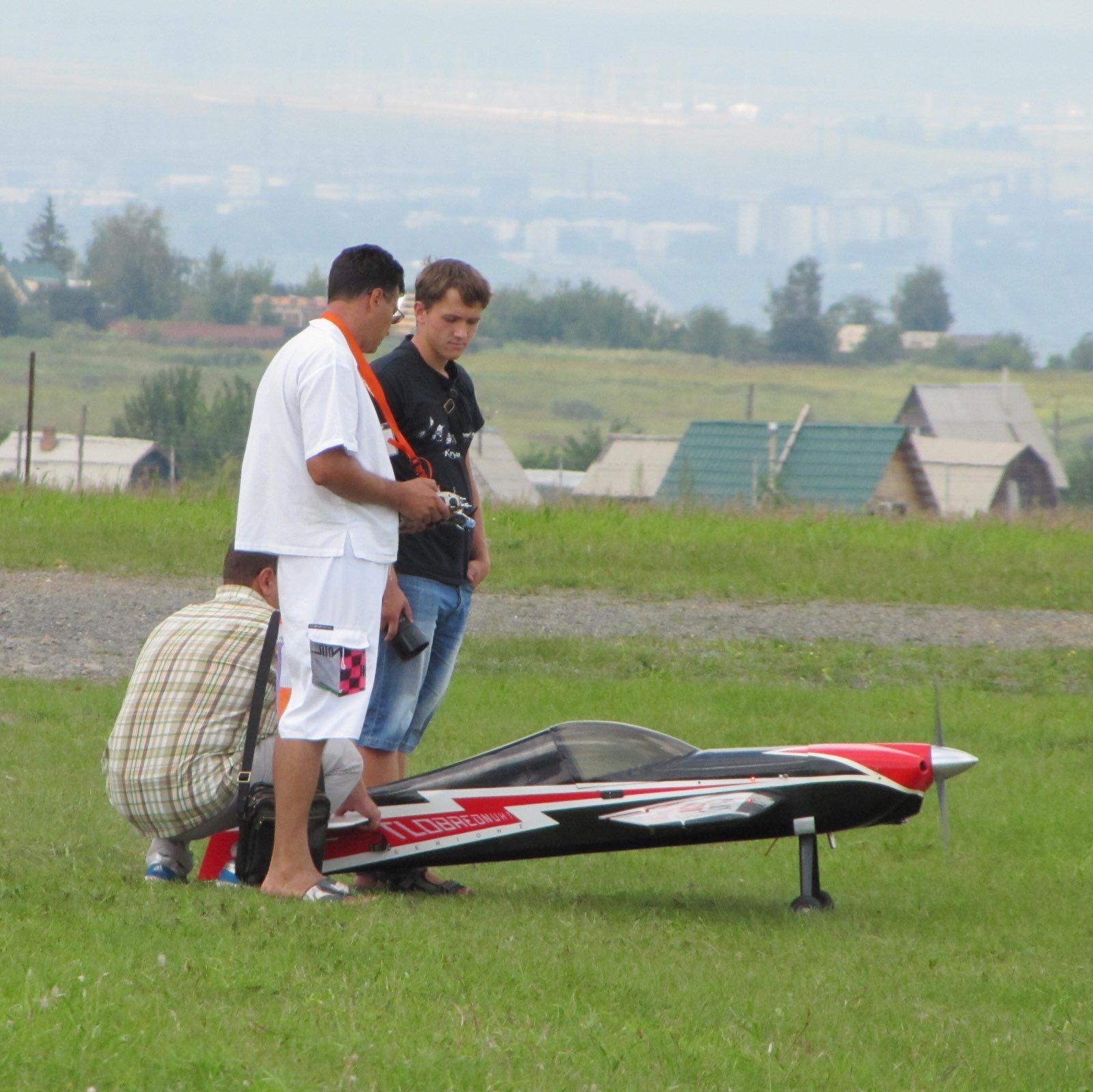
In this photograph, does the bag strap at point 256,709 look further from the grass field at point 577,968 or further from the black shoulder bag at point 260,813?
the grass field at point 577,968

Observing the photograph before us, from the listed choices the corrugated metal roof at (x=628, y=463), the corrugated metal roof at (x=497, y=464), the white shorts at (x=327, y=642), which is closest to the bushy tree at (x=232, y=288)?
the corrugated metal roof at (x=497, y=464)

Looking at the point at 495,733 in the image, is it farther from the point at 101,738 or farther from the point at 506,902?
the point at 506,902

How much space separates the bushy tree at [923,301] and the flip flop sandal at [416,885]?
101 meters

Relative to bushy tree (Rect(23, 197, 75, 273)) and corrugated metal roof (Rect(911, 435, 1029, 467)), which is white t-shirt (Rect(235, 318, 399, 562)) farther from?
bushy tree (Rect(23, 197, 75, 273))

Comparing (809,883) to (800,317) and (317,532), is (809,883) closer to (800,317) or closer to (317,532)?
(317,532)

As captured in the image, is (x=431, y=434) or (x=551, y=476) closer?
(x=431, y=434)

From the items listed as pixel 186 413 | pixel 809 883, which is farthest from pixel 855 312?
pixel 809 883

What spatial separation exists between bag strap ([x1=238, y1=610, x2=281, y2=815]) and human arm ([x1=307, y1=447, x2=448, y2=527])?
518mm

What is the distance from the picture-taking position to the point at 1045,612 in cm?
1411

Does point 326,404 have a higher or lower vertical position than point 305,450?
higher

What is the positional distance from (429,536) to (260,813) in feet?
3.88

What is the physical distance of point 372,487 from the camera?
194 inches

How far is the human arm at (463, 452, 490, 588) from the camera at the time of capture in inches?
235

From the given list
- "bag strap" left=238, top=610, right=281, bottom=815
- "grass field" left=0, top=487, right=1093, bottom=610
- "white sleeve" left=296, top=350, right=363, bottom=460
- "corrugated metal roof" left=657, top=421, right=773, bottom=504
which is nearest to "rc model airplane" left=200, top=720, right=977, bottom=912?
"bag strap" left=238, top=610, right=281, bottom=815
